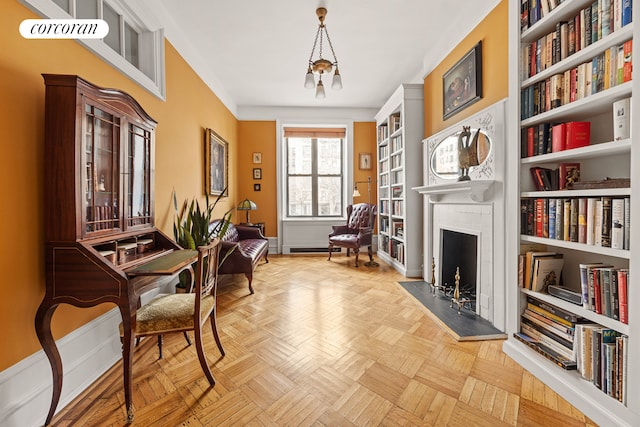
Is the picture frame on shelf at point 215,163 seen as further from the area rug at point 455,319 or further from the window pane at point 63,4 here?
the area rug at point 455,319

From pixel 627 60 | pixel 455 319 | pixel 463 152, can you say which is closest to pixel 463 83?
pixel 463 152

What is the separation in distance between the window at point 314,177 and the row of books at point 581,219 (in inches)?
169

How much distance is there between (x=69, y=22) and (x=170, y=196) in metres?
1.64

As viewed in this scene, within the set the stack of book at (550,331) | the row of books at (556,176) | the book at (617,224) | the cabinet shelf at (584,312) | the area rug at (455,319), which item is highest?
the row of books at (556,176)

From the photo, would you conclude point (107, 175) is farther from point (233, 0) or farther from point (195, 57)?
point (195, 57)

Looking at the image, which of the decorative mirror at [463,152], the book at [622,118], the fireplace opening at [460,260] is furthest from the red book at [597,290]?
the fireplace opening at [460,260]

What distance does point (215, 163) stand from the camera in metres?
4.24

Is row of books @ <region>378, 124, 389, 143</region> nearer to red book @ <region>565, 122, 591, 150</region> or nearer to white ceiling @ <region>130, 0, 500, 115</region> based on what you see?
white ceiling @ <region>130, 0, 500, 115</region>

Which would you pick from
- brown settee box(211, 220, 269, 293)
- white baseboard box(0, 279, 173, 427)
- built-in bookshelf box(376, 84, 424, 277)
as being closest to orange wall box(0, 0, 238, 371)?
white baseboard box(0, 279, 173, 427)

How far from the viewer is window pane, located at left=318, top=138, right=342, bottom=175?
20.0 feet

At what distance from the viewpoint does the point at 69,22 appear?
1.47 m

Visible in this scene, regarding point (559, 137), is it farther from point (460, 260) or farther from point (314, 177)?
point (314, 177)

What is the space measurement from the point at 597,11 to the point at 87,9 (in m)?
3.07

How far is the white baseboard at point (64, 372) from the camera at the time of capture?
1288 mm
